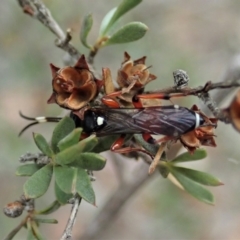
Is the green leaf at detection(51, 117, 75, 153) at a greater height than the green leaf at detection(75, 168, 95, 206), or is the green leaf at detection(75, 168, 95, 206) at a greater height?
the green leaf at detection(51, 117, 75, 153)

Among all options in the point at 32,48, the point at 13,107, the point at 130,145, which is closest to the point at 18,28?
the point at 32,48

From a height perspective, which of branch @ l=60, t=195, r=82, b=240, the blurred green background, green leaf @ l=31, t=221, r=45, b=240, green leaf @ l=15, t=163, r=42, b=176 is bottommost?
the blurred green background

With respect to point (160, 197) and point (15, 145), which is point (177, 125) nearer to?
point (15, 145)

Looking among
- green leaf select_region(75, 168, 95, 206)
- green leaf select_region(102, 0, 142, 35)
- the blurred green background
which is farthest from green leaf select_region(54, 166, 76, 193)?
the blurred green background

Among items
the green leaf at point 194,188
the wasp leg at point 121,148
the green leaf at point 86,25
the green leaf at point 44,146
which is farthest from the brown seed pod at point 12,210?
the green leaf at point 86,25

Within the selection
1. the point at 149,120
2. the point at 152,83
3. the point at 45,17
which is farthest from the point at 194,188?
the point at 152,83

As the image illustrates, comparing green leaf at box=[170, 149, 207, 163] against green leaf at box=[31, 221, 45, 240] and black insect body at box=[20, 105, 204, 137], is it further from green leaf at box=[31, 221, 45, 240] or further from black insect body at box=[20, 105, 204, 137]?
green leaf at box=[31, 221, 45, 240]

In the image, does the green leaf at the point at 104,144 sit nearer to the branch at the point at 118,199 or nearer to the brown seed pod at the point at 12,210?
the brown seed pod at the point at 12,210
